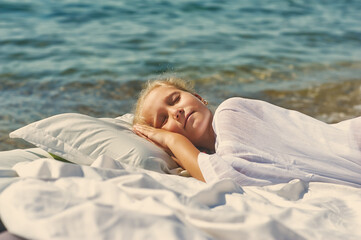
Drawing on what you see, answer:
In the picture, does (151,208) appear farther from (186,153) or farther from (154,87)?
(154,87)

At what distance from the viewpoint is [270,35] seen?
905cm

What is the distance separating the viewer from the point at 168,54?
24.6ft

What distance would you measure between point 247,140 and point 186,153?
367 mm

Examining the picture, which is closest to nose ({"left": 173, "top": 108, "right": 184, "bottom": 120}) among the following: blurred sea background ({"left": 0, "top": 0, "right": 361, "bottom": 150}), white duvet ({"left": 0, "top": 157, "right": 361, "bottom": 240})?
white duvet ({"left": 0, "top": 157, "right": 361, "bottom": 240})

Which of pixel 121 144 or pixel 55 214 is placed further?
pixel 121 144

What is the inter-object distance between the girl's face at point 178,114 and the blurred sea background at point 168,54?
0.72 m

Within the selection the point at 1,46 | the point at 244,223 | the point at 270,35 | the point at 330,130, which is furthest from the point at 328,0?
the point at 244,223

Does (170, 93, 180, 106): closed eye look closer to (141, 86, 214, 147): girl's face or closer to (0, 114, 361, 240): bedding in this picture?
(141, 86, 214, 147): girl's face

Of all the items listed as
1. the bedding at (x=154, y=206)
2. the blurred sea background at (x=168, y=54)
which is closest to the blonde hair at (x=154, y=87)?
the blurred sea background at (x=168, y=54)

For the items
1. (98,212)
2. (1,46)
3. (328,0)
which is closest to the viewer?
(98,212)

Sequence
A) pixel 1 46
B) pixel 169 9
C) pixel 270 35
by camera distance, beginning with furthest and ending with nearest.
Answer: pixel 169 9 → pixel 270 35 → pixel 1 46

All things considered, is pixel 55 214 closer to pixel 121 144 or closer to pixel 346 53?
pixel 121 144

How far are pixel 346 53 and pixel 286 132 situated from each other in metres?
5.82

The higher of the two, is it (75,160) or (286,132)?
(286,132)
